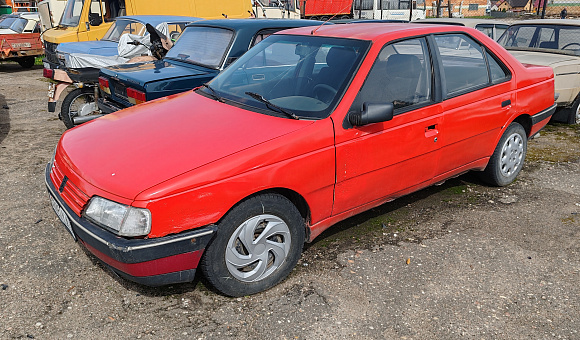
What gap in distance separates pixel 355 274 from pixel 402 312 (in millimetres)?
498

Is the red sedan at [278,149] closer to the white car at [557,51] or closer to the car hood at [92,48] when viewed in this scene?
the white car at [557,51]

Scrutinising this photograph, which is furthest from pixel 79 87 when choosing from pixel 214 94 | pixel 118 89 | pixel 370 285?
pixel 370 285

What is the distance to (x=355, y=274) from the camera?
343 centimetres

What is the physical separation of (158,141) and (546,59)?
19.8 ft

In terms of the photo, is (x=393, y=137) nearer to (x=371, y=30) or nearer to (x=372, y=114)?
(x=372, y=114)

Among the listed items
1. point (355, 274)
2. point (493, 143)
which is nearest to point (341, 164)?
point (355, 274)

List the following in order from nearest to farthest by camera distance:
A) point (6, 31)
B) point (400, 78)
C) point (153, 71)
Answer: point (400, 78) → point (153, 71) → point (6, 31)

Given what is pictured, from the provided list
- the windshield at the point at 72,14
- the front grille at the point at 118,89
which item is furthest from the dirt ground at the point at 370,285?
the windshield at the point at 72,14

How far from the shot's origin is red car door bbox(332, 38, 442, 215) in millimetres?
3348

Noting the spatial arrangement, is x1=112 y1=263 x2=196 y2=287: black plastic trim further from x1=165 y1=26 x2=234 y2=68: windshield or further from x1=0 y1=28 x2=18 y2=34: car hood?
x1=0 y1=28 x2=18 y2=34: car hood

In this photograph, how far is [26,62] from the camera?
52.9ft

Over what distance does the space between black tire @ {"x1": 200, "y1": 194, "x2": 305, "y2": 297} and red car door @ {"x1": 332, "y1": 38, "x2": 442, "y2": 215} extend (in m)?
0.43

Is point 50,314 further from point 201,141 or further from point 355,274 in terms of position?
point 355,274

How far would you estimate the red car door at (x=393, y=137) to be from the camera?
3.35 meters
